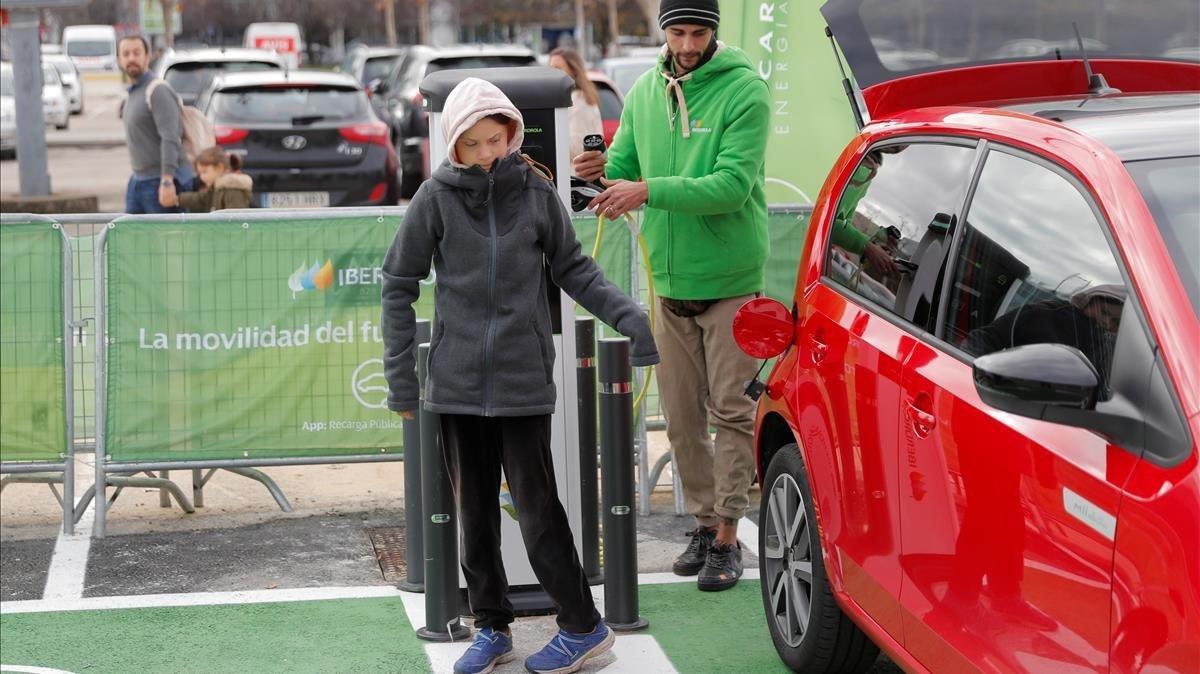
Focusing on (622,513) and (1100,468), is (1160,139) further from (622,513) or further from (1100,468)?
(622,513)

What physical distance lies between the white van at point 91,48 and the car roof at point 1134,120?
81.0 meters

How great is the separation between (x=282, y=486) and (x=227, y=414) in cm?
80

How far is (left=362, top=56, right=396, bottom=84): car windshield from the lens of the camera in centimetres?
3362

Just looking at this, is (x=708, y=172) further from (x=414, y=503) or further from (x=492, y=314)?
(x=414, y=503)

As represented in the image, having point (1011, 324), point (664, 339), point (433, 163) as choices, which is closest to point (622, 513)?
point (664, 339)

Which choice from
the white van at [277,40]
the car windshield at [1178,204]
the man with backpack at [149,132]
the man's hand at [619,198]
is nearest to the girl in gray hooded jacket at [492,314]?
the man's hand at [619,198]

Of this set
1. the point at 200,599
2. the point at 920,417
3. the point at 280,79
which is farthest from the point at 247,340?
the point at 280,79

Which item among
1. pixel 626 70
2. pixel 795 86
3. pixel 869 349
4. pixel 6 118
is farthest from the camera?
pixel 6 118

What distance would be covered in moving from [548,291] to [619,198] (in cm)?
38

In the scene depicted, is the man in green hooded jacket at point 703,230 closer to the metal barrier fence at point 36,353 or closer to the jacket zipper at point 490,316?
the jacket zipper at point 490,316

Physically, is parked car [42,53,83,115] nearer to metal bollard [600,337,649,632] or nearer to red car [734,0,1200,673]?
metal bollard [600,337,649,632]

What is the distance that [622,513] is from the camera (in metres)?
Answer: 5.42

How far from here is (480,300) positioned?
4781mm

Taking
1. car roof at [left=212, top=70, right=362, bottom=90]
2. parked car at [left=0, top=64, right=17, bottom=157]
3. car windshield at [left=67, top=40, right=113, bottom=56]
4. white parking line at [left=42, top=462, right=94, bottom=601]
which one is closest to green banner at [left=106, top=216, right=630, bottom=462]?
white parking line at [left=42, top=462, right=94, bottom=601]
